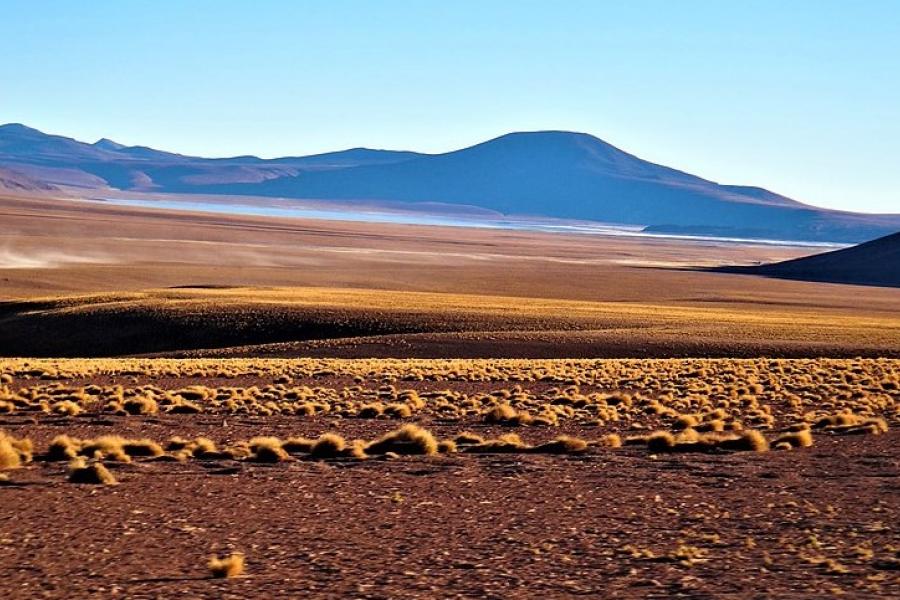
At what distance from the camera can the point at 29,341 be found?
43.4m

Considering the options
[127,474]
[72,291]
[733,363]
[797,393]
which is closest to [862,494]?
[127,474]

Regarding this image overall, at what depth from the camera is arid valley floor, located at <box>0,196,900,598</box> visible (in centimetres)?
1016

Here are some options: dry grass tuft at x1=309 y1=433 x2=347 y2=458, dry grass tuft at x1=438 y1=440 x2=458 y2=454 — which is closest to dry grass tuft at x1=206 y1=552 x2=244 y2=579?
dry grass tuft at x1=309 y1=433 x2=347 y2=458

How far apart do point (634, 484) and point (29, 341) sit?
33.8 m

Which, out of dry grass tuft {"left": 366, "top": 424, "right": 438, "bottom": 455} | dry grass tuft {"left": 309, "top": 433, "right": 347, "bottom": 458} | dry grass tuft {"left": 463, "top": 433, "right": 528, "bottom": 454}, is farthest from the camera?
dry grass tuft {"left": 463, "top": 433, "right": 528, "bottom": 454}

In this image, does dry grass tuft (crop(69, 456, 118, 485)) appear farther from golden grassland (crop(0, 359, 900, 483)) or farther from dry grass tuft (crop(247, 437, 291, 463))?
dry grass tuft (crop(247, 437, 291, 463))

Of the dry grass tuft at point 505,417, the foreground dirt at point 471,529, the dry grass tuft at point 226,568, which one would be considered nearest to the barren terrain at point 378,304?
the dry grass tuft at point 505,417

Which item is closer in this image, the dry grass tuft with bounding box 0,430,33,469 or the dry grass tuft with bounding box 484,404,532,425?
the dry grass tuft with bounding box 0,430,33,469

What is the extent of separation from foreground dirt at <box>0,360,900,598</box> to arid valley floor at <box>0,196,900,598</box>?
47mm

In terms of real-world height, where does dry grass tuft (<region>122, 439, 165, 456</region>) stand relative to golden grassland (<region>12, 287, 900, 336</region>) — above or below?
above

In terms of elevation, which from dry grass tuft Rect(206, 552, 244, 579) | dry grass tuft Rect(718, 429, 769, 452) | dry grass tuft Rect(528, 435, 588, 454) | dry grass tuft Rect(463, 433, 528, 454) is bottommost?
dry grass tuft Rect(463, 433, 528, 454)

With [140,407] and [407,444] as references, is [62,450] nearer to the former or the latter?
[407,444]

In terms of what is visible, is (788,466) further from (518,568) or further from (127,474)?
(127,474)

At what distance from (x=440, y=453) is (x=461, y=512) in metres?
4.17
